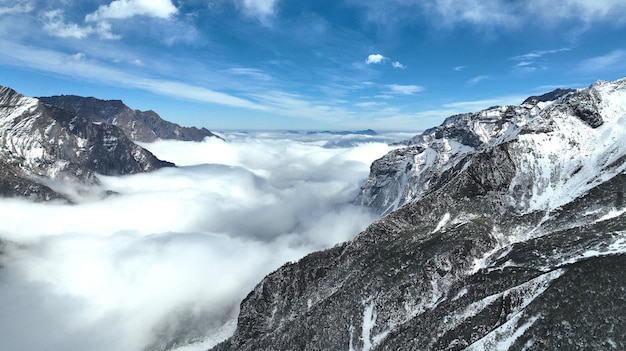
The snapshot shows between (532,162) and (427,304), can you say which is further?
(532,162)

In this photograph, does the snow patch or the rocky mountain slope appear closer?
the rocky mountain slope

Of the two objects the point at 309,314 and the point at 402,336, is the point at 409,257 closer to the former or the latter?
the point at 402,336

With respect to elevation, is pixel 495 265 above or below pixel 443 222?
below

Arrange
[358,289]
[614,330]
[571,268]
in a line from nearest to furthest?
[614,330], [571,268], [358,289]

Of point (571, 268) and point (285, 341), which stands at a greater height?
point (571, 268)

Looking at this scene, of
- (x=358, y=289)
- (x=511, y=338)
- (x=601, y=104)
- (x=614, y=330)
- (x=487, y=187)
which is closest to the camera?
(x=614, y=330)

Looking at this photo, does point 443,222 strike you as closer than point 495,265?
No

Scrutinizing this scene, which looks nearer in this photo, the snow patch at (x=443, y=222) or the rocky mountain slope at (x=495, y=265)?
the rocky mountain slope at (x=495, y=265)

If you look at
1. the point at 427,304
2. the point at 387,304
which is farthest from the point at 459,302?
the point at 387,304
